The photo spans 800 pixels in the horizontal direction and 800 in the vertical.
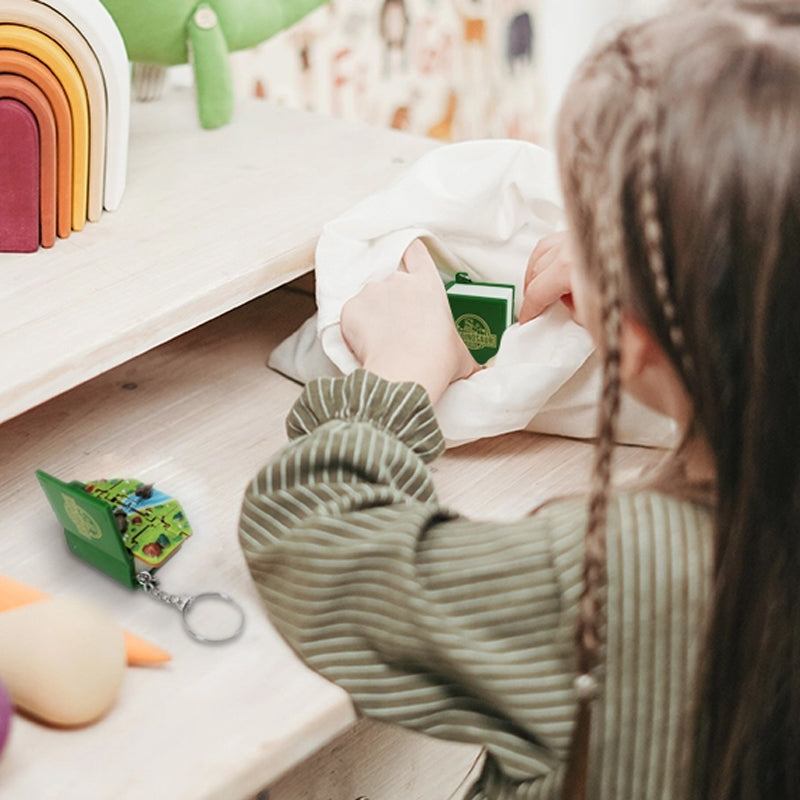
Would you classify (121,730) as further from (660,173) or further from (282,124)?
(282,124)

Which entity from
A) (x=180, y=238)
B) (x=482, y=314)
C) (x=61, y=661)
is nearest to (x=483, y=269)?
(x=482, y=314)

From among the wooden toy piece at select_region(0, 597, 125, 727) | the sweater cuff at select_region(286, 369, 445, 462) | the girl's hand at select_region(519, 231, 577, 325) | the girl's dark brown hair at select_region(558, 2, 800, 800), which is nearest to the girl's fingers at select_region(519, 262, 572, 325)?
the girl's hand at select_region(519, 231, 577, 325)

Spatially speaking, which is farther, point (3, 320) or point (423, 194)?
point (423, 194)

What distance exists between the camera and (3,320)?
0.72 metres

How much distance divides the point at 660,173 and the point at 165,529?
367 millimetres

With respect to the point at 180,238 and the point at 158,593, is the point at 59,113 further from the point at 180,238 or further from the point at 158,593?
the point at 158,593

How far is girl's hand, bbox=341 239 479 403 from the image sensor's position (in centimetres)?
Result: 74

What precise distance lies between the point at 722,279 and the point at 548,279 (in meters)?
0.33

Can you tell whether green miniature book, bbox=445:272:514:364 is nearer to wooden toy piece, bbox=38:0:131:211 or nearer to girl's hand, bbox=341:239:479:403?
girl's hand, bbox=341:239:479:403

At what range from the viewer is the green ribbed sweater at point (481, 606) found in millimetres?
515

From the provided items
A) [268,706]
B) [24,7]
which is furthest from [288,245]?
[268,706]

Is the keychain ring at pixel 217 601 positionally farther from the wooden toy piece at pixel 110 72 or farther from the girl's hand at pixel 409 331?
the wooden toy piece at pixel 110 72

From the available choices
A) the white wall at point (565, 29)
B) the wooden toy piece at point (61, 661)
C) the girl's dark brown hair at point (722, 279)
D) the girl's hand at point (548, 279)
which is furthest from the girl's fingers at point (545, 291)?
the white wall at point (565, 29)

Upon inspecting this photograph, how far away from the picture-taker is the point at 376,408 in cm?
65
